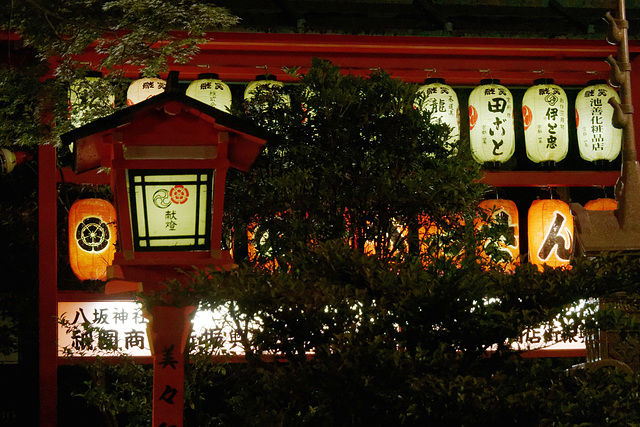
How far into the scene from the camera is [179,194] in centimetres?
526

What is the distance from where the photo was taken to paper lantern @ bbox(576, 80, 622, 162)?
33.1ft

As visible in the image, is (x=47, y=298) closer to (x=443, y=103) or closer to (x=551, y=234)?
(x=443, y=103)

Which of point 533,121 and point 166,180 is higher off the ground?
point 533,121

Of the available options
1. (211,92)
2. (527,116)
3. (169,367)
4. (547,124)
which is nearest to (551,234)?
(547,124)

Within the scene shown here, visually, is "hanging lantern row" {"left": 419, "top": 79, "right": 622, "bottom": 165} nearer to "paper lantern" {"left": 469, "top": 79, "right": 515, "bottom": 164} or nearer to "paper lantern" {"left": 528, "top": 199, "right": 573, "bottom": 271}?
"paper lantern" {"left": 469, "top": 79, "right": 515, "bottom": 164}

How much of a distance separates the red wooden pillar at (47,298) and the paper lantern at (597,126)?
22.6 ft

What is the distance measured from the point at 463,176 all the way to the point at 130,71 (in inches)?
226

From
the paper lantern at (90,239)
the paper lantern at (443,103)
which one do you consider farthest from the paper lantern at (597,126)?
the paper lantern at (90,239)

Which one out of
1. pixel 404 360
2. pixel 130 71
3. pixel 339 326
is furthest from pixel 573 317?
pixel 130 71

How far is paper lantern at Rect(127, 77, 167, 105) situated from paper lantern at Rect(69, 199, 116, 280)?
4.61ft

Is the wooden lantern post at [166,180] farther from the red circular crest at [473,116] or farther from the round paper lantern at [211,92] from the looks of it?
the red circular crest at [473,116]

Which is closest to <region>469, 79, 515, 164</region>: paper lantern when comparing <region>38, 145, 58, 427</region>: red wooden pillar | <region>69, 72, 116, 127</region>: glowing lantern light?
<region>69, 72, 116, 127</region>: glowing lantern light

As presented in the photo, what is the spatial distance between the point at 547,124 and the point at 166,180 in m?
6.31

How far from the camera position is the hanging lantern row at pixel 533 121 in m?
9.98
